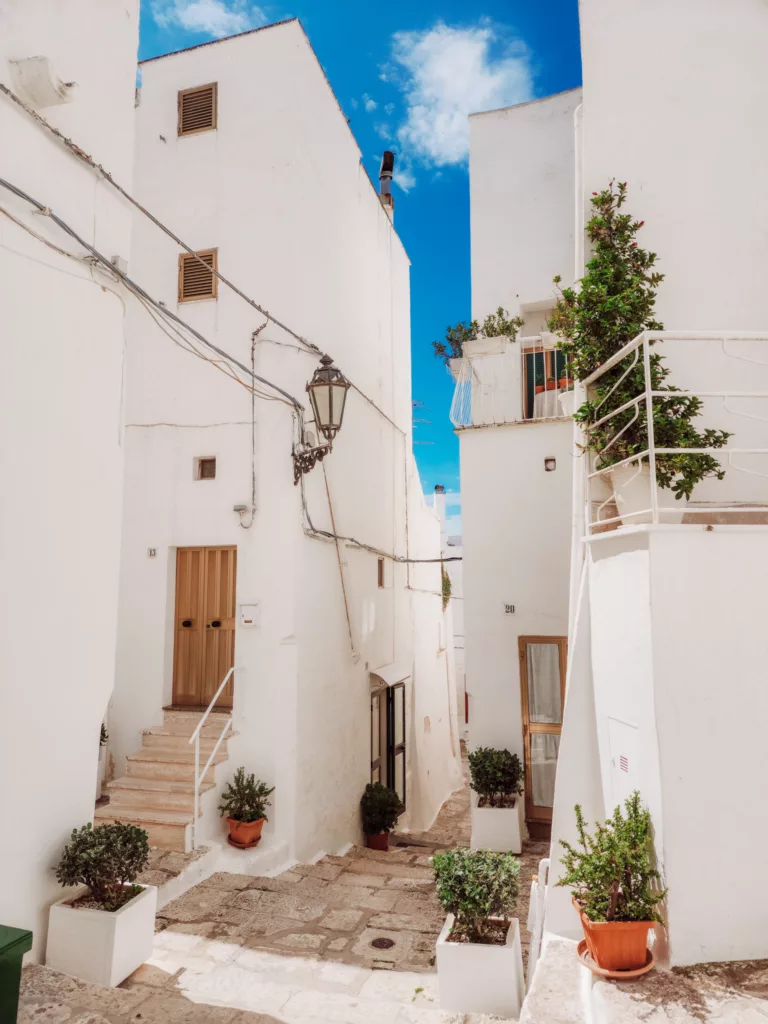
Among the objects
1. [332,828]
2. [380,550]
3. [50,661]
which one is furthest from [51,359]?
[380,550]

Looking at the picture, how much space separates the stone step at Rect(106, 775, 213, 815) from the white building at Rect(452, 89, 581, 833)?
3933 mm

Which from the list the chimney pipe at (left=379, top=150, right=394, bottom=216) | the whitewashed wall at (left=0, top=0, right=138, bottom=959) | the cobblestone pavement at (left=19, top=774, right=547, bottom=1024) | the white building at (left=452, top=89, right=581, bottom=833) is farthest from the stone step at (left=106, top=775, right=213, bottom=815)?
the chimney pipe at (left=379, top=150, right=394, bottom=216)

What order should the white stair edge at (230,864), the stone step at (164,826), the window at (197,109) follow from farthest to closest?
the window at (197,109), the stone step at (164,826), the white stair edge at (230,864)

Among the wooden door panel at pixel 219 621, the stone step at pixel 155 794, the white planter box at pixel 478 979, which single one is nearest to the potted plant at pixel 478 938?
the white planter box at pixel 478 979

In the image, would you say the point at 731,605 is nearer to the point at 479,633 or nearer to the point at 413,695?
the point at 479,633

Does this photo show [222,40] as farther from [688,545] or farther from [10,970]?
[10,970]

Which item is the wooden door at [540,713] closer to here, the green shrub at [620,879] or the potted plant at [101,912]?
the green shrub at [620,879]

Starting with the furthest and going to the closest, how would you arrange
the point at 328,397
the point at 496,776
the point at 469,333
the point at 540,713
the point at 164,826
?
the point at 469,333 → the point at 540,713 → the point at 496,776 → the point at 328,397 → the point at 164,826

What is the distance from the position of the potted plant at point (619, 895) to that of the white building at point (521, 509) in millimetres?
5406

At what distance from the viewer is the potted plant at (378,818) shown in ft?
36.2

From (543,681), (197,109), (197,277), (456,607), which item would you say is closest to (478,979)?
(543,681)

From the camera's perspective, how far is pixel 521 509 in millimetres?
9992

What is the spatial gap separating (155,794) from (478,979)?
4.83m

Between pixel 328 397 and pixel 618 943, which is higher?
pixel 328 397
